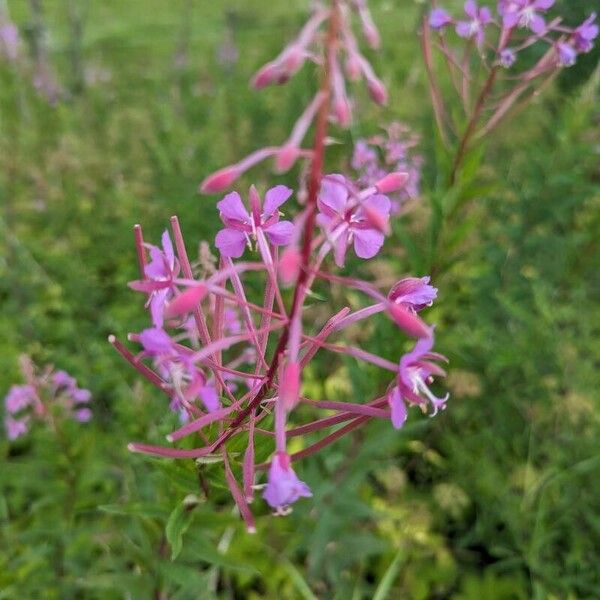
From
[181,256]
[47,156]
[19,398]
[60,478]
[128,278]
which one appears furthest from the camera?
Result: [47,156]

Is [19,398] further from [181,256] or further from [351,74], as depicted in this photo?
[351,74]

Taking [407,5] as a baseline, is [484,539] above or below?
below

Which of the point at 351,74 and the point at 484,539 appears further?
the point at 484,539

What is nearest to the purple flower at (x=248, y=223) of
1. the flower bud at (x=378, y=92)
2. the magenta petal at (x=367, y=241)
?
the magenta petal at (x=367, y=241)

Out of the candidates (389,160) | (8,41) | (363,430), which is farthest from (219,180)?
(8,41)

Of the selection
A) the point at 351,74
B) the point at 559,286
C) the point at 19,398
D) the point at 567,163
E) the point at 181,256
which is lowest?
the point at 559,286

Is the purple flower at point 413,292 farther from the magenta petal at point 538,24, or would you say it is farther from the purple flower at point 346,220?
the magenta petal at point 538,24

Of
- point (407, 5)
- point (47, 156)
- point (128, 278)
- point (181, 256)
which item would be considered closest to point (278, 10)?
point (407, 5)

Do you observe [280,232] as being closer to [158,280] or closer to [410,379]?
[158,280]

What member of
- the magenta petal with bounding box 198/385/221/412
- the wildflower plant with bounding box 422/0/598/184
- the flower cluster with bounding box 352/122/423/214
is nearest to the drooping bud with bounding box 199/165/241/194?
the magenta petal with bounding box 198/385/221/412
